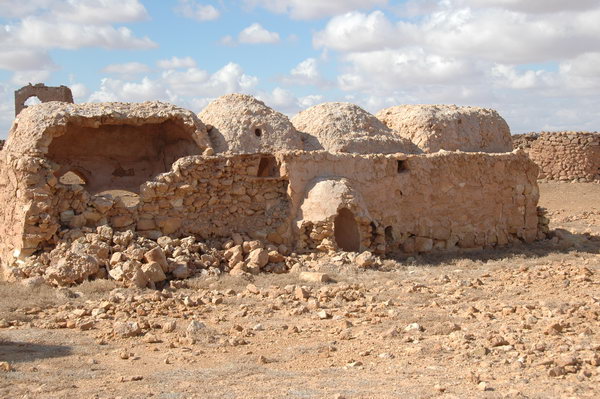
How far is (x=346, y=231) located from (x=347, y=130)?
1.98m

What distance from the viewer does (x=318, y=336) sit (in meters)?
7.07

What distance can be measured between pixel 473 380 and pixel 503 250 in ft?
26.4

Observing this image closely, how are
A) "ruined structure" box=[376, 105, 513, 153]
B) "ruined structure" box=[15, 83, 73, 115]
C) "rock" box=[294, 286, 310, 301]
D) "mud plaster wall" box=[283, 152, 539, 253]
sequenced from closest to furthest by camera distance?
1. "rock" box=[294, 286, 310, 301]
2. "mud plaster wall" box=[283, 152, 539, 253]
3. "ruined structure" box=[376, 105, 513, 153]
4. "ruined structure" box=[15, 83, 73, 115]

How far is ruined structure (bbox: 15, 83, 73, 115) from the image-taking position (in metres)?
19.7

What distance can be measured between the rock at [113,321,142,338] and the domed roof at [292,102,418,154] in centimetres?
609

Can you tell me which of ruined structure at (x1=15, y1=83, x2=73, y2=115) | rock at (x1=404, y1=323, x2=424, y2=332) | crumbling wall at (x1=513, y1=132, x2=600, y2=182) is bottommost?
rock at (x1=404, y1=323, x2=424, y2=332)

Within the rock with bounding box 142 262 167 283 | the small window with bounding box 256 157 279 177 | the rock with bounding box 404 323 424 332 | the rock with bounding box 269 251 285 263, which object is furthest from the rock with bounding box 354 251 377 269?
the rock with bounding box 404 323 424 332

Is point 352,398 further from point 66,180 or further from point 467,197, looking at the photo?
point 66,180

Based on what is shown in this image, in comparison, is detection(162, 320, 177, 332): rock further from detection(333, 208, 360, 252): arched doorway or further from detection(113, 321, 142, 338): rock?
detection(333, 208, 360, 252): arched doorway

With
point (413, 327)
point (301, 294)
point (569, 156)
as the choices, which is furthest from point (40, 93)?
point (569, 156)

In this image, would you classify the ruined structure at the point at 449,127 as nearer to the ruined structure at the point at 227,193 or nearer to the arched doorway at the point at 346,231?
the ruined structure at the point at 227,193

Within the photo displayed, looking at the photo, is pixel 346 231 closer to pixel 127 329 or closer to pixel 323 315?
pixel 323 315

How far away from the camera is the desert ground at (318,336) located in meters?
5.46

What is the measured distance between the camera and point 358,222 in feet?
37.3
